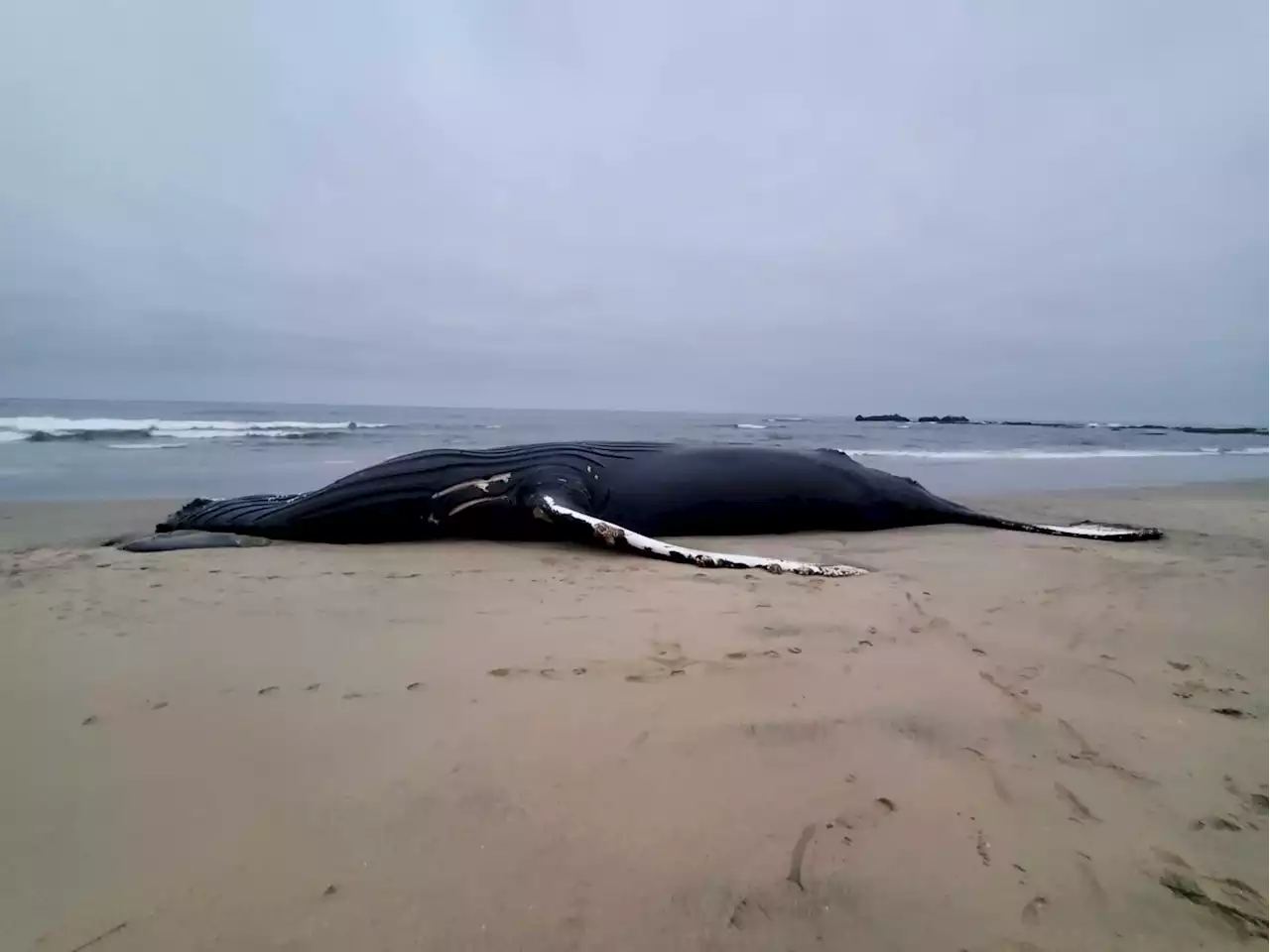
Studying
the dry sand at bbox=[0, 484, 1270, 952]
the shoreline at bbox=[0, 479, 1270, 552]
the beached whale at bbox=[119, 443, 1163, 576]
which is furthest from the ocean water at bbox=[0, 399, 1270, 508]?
the dry sand at bbox=[0, 484, 1270, 952]

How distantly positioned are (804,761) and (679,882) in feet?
2.02

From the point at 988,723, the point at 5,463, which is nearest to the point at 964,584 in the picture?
the point at 988,723

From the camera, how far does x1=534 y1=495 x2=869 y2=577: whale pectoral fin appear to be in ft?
14.7

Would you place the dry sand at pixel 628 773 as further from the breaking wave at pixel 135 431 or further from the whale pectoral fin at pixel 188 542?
the breaking wave at pixel 135 431

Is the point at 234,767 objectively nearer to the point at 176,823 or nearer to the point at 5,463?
the point at 176,823

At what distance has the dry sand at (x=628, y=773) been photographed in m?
1.39

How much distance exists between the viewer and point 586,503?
19.5 feet

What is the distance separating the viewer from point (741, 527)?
6.42 meters

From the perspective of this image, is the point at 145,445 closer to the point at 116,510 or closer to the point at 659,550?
the point at 116,510

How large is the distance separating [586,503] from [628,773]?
4101 millimetres

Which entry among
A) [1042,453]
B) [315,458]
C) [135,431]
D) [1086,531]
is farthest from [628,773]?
[135,431]

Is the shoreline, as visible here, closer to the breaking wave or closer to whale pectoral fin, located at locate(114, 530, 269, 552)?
whale pectoral fin, located at locate(114, 530, 269, 552)

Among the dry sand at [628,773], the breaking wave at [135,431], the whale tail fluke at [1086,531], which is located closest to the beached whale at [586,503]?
the whale tail fluke at [1086,531]

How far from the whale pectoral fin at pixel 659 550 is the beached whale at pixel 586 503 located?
0.02 meters
